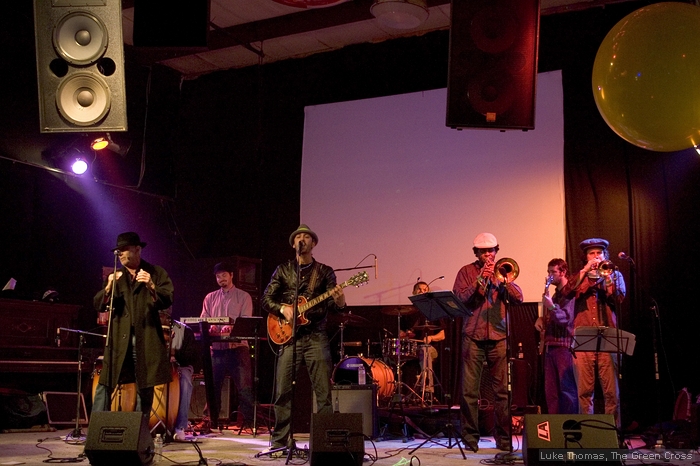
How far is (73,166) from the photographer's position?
419 inches

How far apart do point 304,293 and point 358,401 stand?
207cm

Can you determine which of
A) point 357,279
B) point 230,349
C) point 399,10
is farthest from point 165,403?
point 399,10

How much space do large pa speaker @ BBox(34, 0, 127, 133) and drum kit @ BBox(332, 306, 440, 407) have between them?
429cm

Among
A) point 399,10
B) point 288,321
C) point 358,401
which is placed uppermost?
point 399,10

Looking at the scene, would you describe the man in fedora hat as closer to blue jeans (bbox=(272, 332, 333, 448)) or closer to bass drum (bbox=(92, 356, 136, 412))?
bass drum (bbox=(92, 356, 136, 412))

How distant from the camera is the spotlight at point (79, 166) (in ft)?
34.9

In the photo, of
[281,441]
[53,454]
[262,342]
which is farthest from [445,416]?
[53,454]

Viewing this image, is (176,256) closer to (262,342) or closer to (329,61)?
(262,342)

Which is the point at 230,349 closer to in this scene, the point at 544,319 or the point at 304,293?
the point at 304,293

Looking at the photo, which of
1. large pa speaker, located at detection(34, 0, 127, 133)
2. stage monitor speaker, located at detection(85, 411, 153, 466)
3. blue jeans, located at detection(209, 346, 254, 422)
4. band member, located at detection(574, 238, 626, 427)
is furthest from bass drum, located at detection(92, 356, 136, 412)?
band member, located at detection(574, 238, 626, 427)

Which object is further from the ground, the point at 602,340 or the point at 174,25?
the point at 174,25

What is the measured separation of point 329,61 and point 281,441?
734cm

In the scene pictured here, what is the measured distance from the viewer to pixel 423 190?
10961 millimetres

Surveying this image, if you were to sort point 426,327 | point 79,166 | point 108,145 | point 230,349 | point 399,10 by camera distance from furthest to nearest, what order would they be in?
point 108,145
point 79,166
point 230,349
point 399,10
point 426,327
